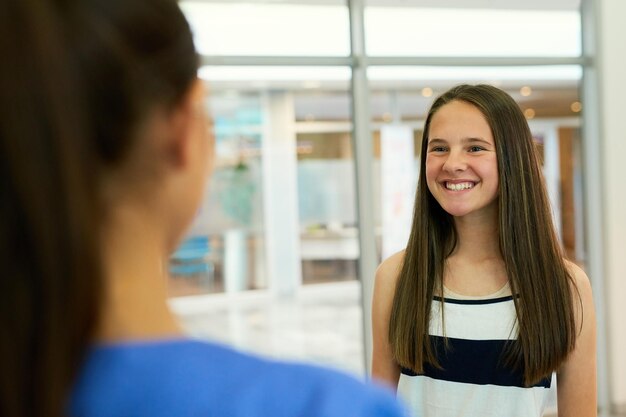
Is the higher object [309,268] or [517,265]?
[517,265]

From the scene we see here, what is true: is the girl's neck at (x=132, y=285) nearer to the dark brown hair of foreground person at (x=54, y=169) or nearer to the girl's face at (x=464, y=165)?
the dark brown hair of foreground person at (x=54, y=169)

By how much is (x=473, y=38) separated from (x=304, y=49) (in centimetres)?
119

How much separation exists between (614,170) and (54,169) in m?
4.83

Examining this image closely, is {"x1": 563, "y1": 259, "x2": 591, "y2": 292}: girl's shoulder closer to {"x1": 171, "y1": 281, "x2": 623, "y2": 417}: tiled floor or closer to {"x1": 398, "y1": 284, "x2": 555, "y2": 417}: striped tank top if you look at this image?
{"x1": 398, "y1": 284, "x2": 555, "y2": 417}: striped tank top

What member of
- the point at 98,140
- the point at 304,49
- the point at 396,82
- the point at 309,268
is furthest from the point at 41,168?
the point at 309,268

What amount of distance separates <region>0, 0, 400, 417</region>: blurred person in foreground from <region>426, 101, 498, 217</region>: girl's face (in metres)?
1.20

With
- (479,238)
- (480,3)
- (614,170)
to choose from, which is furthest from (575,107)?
(479,238)

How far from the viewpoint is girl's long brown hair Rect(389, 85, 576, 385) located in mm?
1610

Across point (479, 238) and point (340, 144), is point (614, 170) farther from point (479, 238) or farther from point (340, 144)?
point (479, 238)

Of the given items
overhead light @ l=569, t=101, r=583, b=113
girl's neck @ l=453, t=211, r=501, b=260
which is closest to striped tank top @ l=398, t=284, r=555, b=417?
girl's neck @ l=453, t=211, r=501, b=260

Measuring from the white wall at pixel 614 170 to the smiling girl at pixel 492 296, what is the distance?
3.37m

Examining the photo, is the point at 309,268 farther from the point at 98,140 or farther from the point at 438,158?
the point at 98,140

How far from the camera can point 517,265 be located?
1657 mm

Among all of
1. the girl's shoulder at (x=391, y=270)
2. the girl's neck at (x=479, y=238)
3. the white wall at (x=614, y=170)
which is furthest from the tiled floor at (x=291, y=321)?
the girl's neck at (x=479, y=238)
